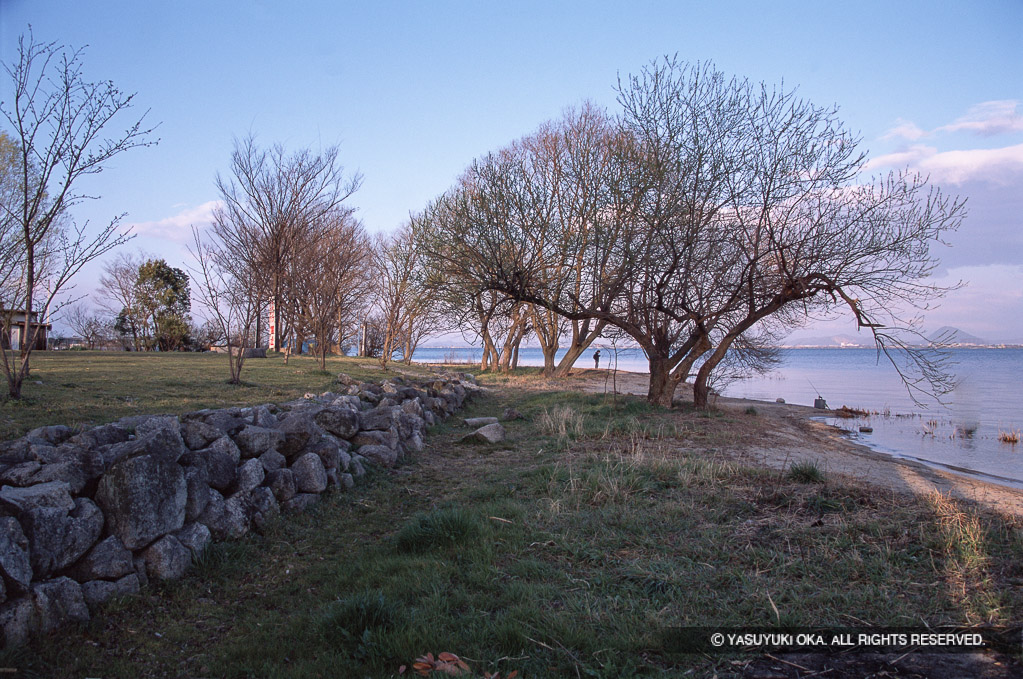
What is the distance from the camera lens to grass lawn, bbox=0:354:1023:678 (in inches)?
115

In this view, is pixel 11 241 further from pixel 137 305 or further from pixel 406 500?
pixel 137 305

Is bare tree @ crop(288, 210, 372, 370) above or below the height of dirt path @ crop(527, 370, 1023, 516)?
above

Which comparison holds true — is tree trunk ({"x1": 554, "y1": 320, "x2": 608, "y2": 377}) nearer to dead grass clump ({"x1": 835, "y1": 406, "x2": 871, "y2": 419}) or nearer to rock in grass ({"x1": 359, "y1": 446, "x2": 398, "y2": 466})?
dead grass clump ({"x1": 835, "y1": 406, "x2": 871, "y2": 419})

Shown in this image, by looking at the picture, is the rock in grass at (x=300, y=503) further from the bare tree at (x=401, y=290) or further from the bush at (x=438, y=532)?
the bare tree at (x=401, y=290)

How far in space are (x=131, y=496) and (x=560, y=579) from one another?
2777 mm

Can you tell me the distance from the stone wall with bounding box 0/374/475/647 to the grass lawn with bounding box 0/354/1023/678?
168 mm

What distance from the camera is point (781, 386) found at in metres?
26.8

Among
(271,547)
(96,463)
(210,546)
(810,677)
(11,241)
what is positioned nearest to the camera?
(810,677)

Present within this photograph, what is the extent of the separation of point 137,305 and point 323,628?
2832 centimetres

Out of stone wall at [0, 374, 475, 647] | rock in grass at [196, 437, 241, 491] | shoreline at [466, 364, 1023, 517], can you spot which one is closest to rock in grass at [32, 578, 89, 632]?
stone wall at [0, 374, 475, 647]

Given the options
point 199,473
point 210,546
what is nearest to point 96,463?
point 199,473

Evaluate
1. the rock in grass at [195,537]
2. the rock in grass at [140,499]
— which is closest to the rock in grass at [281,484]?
the rock in grass at [195,537]

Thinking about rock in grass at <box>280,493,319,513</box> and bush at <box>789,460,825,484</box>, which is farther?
bush at <box>789,460,825,484</box>

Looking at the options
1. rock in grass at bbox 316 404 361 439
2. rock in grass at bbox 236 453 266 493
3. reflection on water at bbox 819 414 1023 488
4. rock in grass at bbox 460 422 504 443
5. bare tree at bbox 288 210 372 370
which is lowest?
reflection on water at bbox 819 414 1023 488
